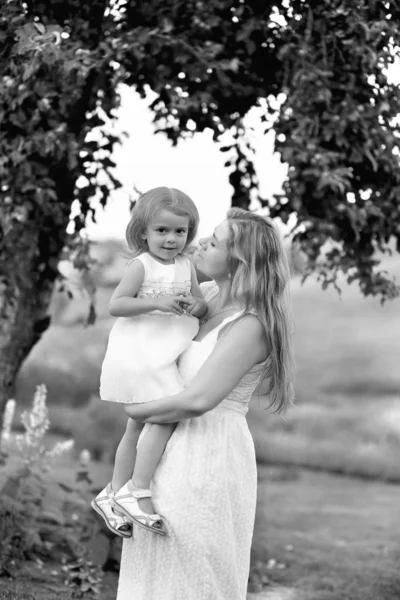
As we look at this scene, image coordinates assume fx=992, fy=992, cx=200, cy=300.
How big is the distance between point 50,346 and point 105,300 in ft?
2.78

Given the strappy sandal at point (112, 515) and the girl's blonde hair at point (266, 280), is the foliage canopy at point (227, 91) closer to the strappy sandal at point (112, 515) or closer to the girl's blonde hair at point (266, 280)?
the girl's blonde hair at point (266, 280)

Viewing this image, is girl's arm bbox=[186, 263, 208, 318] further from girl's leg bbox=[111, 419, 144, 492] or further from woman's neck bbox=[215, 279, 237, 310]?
girl's leg bbox=[111, 419, 144, 492]

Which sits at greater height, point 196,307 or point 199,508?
point 196,307

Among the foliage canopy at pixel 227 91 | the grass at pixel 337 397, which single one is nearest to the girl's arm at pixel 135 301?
the foliage canopy at pixel 227 91

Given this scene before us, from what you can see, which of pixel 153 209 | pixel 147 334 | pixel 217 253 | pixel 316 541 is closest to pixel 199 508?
pixel 147 334

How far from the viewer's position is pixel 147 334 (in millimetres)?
3113

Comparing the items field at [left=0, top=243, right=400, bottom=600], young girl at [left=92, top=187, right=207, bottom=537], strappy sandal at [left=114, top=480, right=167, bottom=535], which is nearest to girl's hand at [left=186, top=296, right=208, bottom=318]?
young girl at [left=92, top=187, right=207, bottom=537]

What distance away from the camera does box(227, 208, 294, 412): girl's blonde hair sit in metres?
3.09

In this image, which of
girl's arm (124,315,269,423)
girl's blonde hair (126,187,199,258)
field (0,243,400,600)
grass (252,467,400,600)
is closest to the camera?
girl's arm (124,315,269,423)

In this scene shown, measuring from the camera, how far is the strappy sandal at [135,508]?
2.98 metres

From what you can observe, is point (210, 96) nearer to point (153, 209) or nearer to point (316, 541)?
point (153, 209)

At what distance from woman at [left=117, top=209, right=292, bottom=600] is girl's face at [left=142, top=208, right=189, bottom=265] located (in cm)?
9

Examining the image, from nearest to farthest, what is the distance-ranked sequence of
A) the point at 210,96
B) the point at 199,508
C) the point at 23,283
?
the point at 199,508, the point at 210,96, the point at 23,283

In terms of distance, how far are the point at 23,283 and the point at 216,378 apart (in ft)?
8.55
